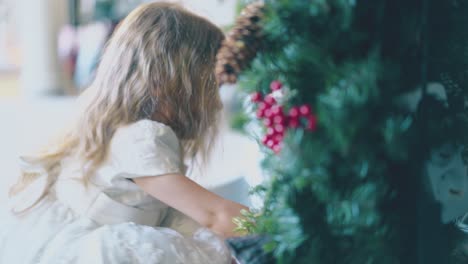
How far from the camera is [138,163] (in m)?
1.06

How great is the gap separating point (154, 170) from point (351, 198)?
48 cm

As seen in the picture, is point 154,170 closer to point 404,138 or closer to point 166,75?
point 166,75

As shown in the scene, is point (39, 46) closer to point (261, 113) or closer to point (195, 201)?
point (195, 201)

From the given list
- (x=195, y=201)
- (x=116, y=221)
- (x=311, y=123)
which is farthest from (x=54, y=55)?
(x=311, y=123)

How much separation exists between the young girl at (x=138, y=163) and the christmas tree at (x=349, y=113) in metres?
0.37

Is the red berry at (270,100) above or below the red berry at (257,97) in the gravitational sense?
above

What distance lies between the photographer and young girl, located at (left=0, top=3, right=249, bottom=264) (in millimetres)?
1050

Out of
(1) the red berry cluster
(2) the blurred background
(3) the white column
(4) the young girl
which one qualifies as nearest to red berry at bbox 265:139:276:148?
(1) the red berry cluster

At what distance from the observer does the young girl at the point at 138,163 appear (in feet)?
3.44

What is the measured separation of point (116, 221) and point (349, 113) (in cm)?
65

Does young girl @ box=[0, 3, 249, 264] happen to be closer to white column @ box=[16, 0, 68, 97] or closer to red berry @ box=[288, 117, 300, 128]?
red berry @ box=[288, 117, 300, 128]

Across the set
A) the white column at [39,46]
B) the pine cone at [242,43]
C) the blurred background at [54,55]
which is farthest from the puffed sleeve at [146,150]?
the white column at [39,46]

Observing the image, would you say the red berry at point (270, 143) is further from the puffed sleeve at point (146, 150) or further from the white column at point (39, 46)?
the white column at point (39, 46)

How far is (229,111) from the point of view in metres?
3.32
